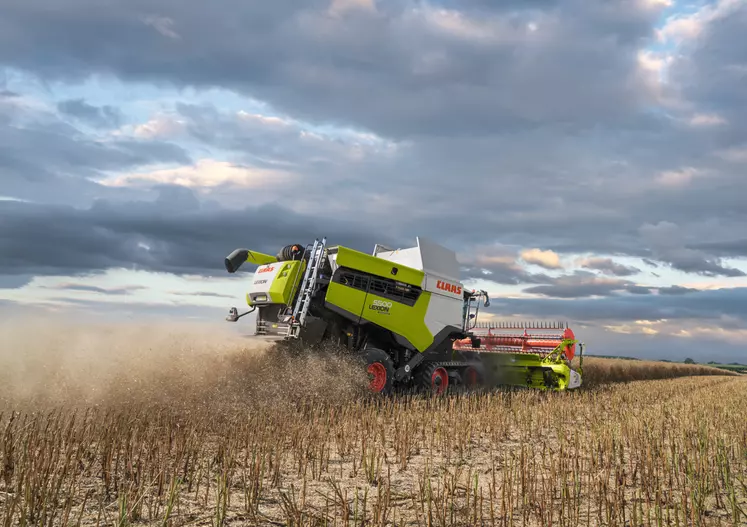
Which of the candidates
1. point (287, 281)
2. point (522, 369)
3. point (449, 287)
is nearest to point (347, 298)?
point (287, 281)

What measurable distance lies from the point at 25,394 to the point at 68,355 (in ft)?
2.51

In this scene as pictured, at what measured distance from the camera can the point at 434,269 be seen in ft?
37.2

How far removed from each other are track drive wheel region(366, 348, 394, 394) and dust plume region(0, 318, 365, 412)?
A: 1.37 ft

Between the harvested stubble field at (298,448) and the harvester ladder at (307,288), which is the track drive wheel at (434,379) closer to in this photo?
the harvested stubble field at (298,448)

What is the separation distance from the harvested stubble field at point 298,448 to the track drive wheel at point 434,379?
127 centimetres

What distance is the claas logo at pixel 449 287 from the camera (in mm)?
11406

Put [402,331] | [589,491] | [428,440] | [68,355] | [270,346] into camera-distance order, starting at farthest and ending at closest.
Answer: [402,331] < [270,346] < [68,355] < [428,440] < [589,491]

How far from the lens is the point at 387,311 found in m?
10.3

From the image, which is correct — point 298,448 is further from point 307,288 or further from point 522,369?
point 522,369

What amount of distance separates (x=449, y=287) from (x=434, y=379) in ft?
6.24

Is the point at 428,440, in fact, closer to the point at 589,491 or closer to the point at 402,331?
the point at 589,491

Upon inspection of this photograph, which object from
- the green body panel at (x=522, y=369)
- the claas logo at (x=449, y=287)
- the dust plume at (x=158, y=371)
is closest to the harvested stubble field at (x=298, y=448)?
the dust plume at (x=158, y=371)

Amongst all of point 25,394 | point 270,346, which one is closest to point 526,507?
point 270,346

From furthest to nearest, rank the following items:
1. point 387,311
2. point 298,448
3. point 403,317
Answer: point 403,317, point 387,311, point 298,448
